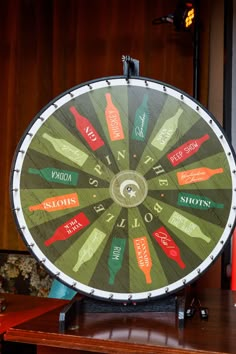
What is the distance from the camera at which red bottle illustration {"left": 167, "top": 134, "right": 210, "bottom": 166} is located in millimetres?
1254

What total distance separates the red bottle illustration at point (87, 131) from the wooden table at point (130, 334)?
16.8 inches

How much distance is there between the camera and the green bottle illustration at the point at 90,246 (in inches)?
49.8

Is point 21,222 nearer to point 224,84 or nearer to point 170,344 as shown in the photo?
point 170,344

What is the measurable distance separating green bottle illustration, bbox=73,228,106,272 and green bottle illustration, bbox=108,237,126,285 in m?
0.04

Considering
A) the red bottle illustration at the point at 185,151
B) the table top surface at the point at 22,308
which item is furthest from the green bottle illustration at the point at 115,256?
the table top surface at the point at 22,308

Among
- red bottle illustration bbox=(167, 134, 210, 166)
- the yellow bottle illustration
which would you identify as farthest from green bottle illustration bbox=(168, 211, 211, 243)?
the yellow bottle illustration

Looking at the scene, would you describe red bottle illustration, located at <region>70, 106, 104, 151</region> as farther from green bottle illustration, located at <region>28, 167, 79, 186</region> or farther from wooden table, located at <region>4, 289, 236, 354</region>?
wooden table, located at <region>4, 289, 236, 354</region>

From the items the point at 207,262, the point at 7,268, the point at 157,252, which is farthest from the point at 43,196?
the point at 7,268

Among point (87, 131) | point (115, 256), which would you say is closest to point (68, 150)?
point (87, 131)

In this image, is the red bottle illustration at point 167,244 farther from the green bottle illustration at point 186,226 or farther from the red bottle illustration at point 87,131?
the red bottle illustration at point 87,131

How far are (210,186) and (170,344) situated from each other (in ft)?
1.28

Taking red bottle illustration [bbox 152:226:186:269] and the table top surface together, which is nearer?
red bottle illustration [bbox 152:226:186:269]

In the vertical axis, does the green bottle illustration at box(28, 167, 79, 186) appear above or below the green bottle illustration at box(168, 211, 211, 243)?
above

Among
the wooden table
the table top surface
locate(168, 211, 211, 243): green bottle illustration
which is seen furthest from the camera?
the table top surface
